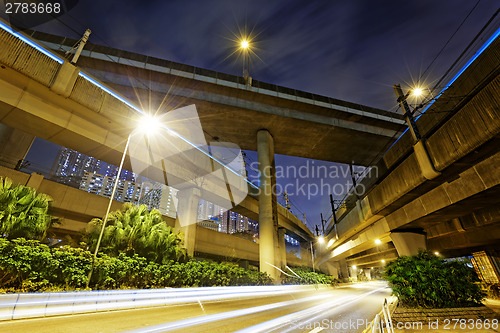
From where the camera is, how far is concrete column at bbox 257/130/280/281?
22278 mm

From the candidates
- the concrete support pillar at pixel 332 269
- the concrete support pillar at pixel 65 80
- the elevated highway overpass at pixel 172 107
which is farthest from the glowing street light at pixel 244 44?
the concrete support pillar at pixel 332 269

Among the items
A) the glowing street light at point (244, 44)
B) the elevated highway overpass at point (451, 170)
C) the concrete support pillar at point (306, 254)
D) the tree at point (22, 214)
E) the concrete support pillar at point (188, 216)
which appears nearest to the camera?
the elevated highway overpass at point (451, 170)

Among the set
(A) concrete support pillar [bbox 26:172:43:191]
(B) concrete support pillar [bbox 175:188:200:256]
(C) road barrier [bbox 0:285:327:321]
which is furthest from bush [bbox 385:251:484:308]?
(A) concrete support pillar [bbox 26:172:43:191]

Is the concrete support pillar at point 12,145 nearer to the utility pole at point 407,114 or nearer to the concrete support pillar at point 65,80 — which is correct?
the concrete support pillar at point 65,80

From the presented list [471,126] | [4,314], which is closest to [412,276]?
[471,126]

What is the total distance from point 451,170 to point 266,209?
54.0ft

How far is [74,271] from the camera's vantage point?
942cm

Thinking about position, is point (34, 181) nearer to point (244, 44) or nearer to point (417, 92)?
point (244, 44)

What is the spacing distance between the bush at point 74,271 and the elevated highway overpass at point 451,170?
13853mm

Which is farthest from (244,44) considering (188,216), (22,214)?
(22,214)

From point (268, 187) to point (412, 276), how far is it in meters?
17.7

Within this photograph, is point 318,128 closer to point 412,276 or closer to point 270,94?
point 270,94

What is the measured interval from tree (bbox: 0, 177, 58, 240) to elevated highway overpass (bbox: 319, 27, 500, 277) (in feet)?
64.2

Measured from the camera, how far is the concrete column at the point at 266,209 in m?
22.3
